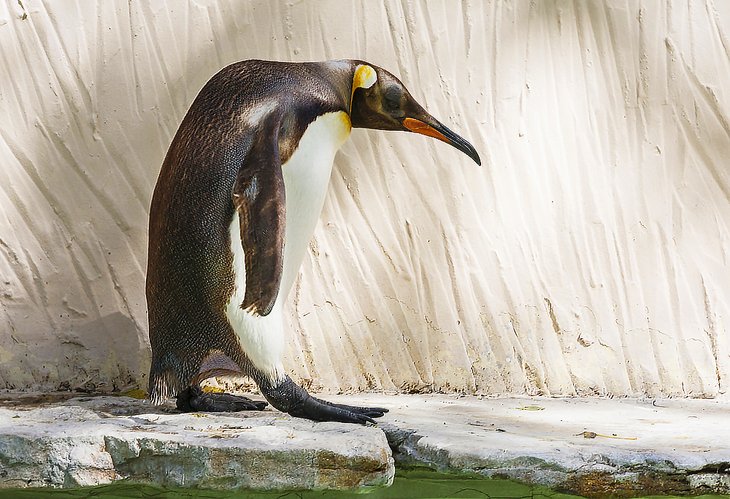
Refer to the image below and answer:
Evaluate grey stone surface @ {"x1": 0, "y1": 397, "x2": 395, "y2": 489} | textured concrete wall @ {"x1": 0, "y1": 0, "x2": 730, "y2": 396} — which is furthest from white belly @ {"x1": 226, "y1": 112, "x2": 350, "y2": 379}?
textured concrete wall @ {"x1": 0, "y1": 0, "x2": 730, "y2": 396}

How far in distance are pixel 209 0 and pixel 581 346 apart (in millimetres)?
1667

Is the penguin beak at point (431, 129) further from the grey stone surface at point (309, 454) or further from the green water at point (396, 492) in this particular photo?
the green water at point (396, 492)

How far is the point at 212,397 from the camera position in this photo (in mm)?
2428

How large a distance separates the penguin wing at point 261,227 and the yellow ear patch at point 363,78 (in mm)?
458

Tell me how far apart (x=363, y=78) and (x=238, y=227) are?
0.59 m

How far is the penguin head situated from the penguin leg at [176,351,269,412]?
754 mm

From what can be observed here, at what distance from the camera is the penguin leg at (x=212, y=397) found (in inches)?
91.2

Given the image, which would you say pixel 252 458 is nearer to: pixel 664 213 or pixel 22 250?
pixel 22 250

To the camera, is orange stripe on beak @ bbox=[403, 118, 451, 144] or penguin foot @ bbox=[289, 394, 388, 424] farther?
orange stripe on beak @ bbox=[403, 118, 451, 144]

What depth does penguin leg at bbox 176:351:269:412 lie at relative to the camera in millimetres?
2316

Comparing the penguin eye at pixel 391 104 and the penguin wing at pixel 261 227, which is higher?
the penguin eye at pixel 391 104

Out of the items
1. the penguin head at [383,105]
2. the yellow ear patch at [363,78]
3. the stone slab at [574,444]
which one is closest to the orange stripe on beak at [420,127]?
the penguin head at [383,105]

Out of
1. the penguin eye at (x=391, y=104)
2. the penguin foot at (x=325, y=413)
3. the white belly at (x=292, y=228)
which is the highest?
the penguin eye at (x=391, y=104)

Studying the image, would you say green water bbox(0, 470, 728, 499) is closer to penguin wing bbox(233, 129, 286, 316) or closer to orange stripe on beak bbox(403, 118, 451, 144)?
penguin wing bbox(233, 129, 286, 316)
